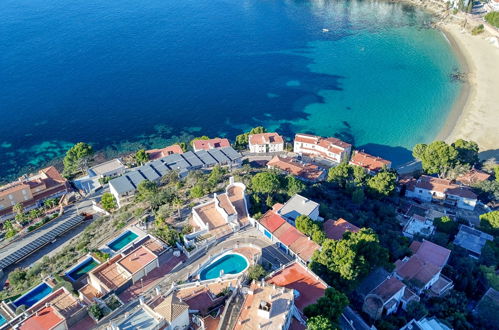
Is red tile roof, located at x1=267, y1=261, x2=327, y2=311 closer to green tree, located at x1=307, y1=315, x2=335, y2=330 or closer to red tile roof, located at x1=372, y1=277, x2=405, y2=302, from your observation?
green tree, located at x1=307, y1=315, x2=335, y2=330

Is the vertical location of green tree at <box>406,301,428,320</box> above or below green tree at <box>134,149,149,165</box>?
above

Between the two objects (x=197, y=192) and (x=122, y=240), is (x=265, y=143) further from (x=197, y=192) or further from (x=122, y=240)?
(x=122, y=240)

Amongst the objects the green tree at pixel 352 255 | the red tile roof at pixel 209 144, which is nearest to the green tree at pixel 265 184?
the green tree at pixel 352 255

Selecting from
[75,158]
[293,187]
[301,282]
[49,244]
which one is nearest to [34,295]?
[49,244]

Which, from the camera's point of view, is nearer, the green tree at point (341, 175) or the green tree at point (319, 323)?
the green tree at point (319, 323)

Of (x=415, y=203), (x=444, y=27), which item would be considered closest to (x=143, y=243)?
(x=415, y=203)

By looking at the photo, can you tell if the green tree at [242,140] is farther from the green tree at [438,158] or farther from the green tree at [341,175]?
the green tree at [438,158]

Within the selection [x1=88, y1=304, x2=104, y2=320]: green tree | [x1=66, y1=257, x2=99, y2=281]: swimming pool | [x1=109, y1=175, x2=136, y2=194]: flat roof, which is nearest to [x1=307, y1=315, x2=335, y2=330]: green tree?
[x1=88, y1=304, x2=104, y2=320]: green tree
